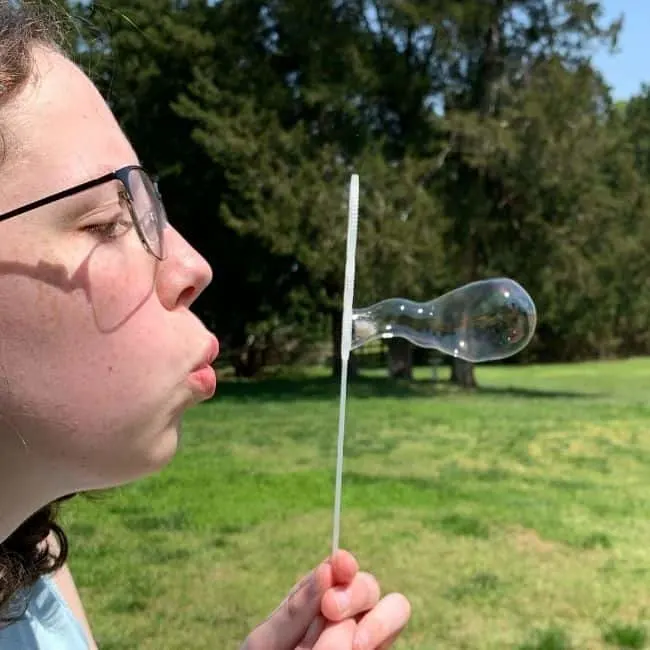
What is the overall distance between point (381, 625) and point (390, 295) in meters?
10.9

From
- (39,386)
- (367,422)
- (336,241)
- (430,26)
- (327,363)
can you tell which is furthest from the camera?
(327,363)

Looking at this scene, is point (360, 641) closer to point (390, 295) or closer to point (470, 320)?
point (470, 320)

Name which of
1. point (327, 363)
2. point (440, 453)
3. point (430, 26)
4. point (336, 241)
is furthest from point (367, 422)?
point (327, 363)

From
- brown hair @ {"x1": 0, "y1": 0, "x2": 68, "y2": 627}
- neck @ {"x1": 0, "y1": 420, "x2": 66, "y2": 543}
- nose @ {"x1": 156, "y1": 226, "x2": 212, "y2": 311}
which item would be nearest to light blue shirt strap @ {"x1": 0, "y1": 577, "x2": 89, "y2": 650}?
brown hair @ {"x1": 0, "y1": 0, "x2": 68, "y2": 627}

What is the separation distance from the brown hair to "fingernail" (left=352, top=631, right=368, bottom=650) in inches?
16.5

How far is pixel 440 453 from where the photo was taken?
21.1ft

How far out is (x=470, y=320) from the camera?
166cm

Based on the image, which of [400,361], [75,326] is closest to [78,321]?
[75,326]

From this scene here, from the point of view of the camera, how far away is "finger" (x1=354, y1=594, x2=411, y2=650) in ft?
3.48

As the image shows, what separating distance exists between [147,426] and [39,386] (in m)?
0.11

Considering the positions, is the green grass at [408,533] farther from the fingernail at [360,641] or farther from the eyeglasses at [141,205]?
the eyeglasses at [141,205]

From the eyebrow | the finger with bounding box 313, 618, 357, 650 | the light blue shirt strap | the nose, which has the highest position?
the eyebrow

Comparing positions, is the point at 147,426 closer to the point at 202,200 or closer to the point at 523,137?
the point at 523,137

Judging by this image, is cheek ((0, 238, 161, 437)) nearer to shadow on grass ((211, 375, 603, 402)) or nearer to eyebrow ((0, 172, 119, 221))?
eyebrow ((0, 172, 119, 221))
